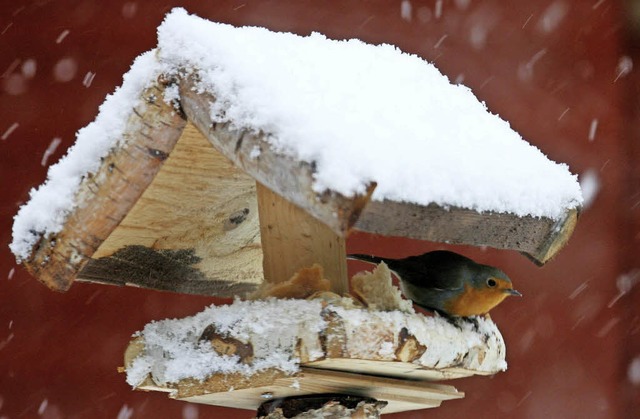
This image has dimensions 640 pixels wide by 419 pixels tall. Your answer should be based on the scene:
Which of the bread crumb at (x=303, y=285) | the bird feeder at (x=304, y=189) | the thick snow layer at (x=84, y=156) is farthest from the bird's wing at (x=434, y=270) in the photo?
the thick snow layer at (x=84, y=156)

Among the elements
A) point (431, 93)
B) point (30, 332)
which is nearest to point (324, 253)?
point (431, 93)

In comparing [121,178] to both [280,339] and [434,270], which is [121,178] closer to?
[280,339]

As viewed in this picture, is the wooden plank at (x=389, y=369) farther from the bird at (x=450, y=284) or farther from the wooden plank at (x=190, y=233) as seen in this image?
the wooden plank at (x=190, y=233)

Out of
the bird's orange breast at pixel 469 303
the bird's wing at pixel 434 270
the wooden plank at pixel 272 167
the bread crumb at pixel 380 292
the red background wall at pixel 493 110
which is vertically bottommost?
the red background wall at pixel 493 110

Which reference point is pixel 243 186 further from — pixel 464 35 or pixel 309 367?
pixel 464 35

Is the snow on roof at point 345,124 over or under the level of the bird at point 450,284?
over

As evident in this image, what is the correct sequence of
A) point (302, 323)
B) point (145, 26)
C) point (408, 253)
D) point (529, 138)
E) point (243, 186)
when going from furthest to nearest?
point (529, 138) < point (408, 253) < point (145, 26) < point (243, 186) < point (302, 323)

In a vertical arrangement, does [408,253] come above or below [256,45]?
below

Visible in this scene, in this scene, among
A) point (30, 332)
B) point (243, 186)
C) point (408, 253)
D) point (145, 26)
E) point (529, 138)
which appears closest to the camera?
point (243, 186)
